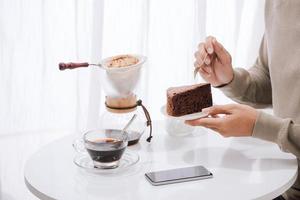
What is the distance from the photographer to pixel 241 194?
→ 1068 millimetres

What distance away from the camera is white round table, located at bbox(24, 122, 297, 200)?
1.08 metres

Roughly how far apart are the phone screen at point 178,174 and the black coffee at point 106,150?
10 centimetres

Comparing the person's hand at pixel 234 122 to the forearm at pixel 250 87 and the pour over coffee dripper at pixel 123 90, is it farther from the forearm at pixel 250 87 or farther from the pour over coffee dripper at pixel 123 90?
the forearm at pixel 250 87

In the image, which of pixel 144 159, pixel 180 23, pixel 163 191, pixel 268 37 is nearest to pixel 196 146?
pixel 144 159

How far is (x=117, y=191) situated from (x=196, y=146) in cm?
36

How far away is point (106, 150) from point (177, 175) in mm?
184

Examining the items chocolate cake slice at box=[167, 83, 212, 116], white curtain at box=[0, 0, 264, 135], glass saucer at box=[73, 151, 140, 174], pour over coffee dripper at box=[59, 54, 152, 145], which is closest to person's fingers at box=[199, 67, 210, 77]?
chocolate cake slice at box=[167, 83, 212, 116]

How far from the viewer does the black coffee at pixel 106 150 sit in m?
1.18

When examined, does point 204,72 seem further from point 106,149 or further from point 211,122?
point 106,149

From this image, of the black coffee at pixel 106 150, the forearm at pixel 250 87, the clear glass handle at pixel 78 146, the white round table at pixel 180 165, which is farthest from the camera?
the forearm at pixel 250 87

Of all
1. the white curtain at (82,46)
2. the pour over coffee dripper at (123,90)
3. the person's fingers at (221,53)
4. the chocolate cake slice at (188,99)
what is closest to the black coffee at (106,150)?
the pour over coffee dripper at (123,90)

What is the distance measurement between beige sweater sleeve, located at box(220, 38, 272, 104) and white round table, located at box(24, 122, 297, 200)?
Answer: 0.69 ft

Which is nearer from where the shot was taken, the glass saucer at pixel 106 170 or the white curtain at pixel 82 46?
the glass saucer at pixel 106 170

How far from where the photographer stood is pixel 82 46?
6.34 ft
